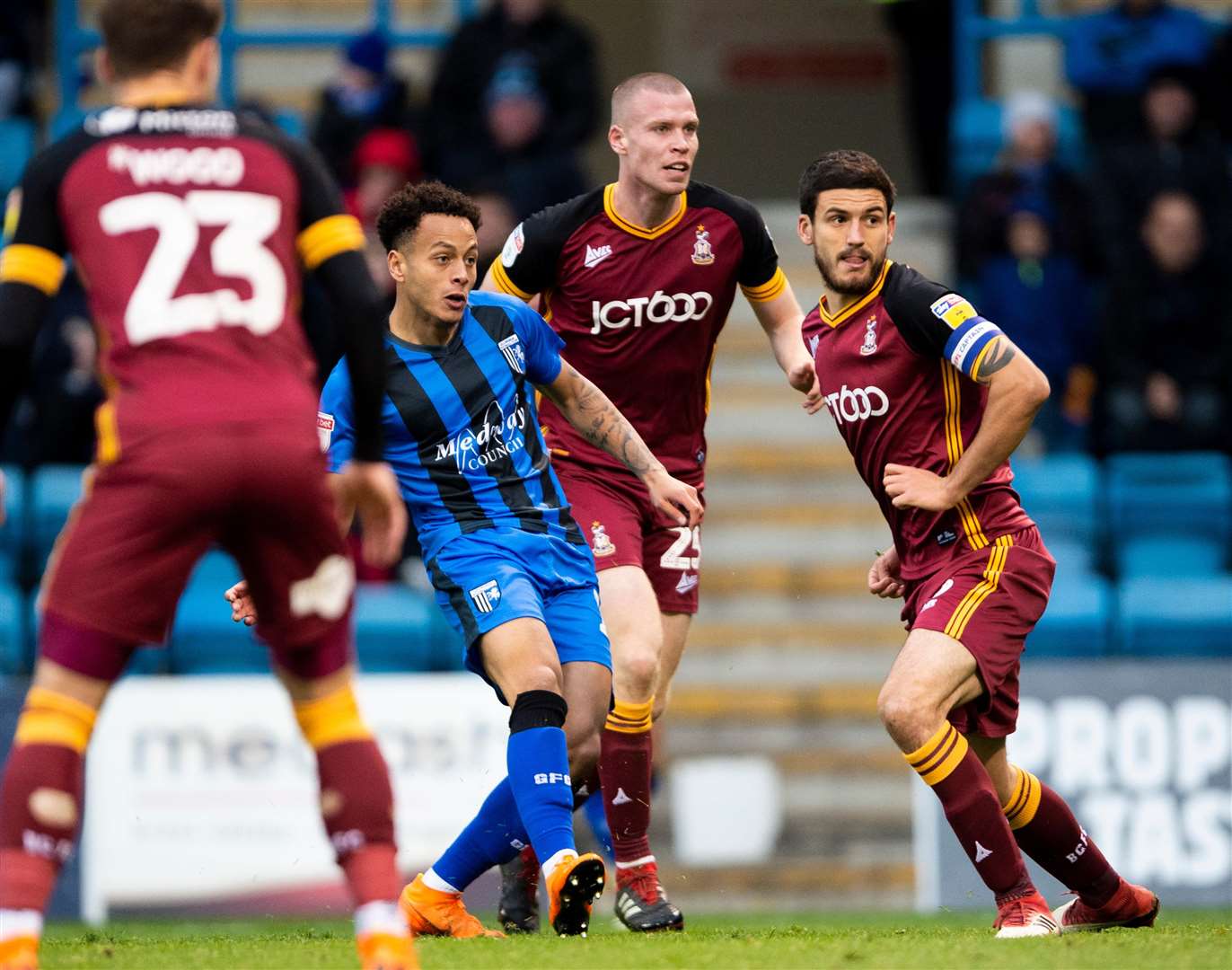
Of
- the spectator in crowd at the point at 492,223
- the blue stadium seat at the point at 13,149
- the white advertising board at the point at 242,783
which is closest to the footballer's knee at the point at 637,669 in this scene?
the white advertising board at the point at 242,783

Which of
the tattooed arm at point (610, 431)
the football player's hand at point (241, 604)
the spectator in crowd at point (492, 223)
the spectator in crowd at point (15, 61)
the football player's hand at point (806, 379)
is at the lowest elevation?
the football player's hand at point (241, 604)

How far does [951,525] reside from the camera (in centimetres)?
629

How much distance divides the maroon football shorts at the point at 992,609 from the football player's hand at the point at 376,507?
6.85 feet

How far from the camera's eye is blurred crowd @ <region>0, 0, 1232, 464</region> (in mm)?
11703

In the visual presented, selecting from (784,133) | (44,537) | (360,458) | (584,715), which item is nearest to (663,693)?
(584,715)

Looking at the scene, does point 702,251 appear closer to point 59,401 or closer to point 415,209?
point 415,209

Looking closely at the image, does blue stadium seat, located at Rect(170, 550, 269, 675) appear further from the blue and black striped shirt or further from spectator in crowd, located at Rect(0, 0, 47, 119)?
the blue and black striped shirt

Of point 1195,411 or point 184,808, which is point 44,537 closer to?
point 184,808

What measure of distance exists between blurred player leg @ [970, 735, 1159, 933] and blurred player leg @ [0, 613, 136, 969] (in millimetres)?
2853

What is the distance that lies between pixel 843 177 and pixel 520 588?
1.58 meters

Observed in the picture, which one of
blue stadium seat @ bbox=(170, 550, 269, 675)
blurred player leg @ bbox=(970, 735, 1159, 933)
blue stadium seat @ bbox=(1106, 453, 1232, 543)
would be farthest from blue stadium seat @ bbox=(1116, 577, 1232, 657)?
blurred player leg @ bbox=(970, 735, 1159, 933)

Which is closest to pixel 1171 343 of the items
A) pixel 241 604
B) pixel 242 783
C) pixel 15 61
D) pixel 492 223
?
pixel 492 223

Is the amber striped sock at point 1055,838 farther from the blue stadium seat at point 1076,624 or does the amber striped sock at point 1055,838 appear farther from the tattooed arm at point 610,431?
the blue stadium seat at point 1076,624

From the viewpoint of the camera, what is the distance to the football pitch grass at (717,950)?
5.23 meters
